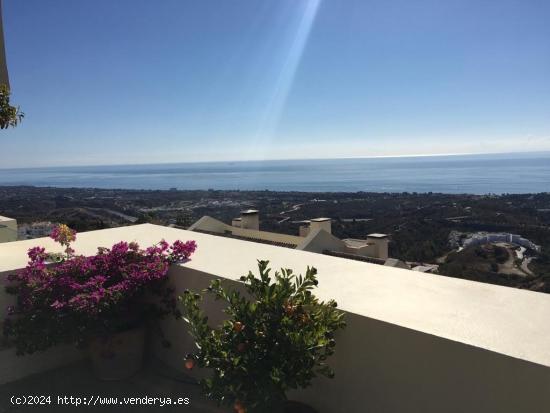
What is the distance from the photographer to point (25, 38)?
8.65m

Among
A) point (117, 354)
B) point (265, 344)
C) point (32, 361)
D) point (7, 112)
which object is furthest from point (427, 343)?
point (7, 112)

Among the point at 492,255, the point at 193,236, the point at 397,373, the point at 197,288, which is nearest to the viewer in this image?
the point at 397,373

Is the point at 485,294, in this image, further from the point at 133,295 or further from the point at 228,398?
the point at 133,295

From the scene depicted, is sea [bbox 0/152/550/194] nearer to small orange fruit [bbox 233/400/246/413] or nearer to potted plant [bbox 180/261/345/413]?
potted plant [bbox 180/261/345/413]

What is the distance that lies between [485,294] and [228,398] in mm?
1332

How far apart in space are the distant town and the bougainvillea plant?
2346mm

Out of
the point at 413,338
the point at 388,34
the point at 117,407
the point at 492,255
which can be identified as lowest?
the point at 492,255

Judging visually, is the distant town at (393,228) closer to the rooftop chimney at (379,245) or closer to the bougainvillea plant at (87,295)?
the rooftop chimney at (379,245)

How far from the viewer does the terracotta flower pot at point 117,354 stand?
101 inches

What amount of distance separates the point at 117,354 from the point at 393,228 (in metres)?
19.1

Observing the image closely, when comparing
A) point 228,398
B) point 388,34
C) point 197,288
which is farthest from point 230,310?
point 388,34

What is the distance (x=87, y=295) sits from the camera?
2355mm

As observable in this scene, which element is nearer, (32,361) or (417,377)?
(417,377)

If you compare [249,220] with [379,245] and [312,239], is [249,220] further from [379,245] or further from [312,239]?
[379,245]
